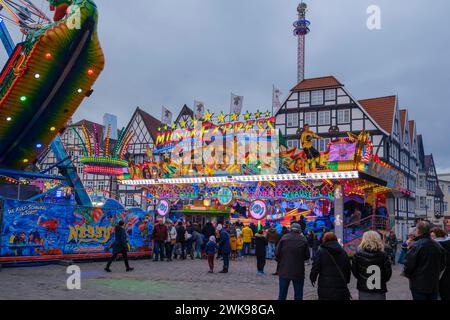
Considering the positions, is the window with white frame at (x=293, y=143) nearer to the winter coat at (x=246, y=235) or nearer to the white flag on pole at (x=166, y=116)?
the white flag on pole at (x=166, y=116)

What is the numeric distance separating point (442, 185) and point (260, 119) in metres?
59.0

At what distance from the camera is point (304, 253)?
25.1 ft

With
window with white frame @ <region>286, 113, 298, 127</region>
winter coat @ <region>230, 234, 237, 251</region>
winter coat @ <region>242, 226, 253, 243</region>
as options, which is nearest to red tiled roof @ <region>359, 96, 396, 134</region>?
window with white frame @ <region>286, 113, 298, 127</region>

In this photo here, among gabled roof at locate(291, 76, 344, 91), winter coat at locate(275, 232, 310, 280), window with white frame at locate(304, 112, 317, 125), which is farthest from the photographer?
window with white frame at locate(304, 112, 317, 125)

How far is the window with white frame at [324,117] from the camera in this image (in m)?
37.8

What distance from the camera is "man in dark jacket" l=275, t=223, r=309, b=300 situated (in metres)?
7.55

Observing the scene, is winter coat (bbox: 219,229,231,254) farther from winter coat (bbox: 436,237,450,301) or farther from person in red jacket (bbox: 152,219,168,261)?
winter coat (bbox: 436,237,450,301)

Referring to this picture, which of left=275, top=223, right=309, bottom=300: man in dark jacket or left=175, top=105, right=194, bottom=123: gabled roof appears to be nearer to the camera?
left=275, top=223, right=309, bottom=300: man in dark jacket

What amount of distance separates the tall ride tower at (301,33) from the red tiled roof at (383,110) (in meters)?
9.71

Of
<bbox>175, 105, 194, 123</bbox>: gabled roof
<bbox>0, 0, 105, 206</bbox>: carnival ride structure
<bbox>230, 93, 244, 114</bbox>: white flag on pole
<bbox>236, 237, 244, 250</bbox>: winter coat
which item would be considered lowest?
<bbox>236, 237, 244, 250</bbox>: winter coat

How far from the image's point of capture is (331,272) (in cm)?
610

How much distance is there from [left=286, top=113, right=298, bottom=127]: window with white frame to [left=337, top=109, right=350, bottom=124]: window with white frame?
11.5 feet

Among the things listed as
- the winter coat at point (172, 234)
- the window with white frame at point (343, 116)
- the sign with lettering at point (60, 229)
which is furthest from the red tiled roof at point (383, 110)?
the sign with lettering at point (60, 229)
